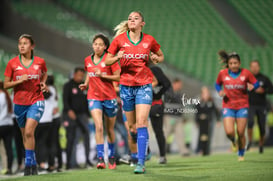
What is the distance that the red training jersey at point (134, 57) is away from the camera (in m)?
8.41

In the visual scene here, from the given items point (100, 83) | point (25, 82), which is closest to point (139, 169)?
point (100, 83)

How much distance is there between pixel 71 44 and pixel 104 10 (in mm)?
4706

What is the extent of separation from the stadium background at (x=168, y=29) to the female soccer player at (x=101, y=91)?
1404cm

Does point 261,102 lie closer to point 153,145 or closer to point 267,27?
point 153,145

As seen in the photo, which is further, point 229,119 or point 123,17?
point 123,17

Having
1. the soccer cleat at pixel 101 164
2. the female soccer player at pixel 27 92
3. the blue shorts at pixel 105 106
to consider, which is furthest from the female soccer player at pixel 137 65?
the female soccer player at pixel 27 92

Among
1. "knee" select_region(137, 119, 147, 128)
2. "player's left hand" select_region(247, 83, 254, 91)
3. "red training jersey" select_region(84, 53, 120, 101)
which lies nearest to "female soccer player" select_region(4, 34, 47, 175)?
"red training jersey" select_region(84, 53, 120, 101)

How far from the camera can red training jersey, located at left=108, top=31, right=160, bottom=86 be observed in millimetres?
8406

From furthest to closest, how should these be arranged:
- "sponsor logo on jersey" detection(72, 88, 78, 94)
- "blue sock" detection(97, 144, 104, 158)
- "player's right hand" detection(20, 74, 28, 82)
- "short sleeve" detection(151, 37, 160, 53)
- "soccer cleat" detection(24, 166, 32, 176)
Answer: "sponsor logo on jersey" detection(72, 88, 78, 94)
"blue sock" detection(97, 144, 104, 158)
"soccer cleat" detection(24, 166, 32, 176)
"player's right hand" detection(20, 74, 28, 82)
"short sleeve" detection(151, 37, 160, 53)

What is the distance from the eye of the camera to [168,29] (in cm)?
2900

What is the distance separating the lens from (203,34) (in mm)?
28281

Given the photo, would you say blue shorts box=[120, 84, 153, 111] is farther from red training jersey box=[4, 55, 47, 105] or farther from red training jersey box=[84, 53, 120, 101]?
red training jersey box=[4, 55, 47, 105]

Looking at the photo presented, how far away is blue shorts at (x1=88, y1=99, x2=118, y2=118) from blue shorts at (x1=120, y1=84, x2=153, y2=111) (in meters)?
1.26

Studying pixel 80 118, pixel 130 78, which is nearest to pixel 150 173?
pixel 130 78
